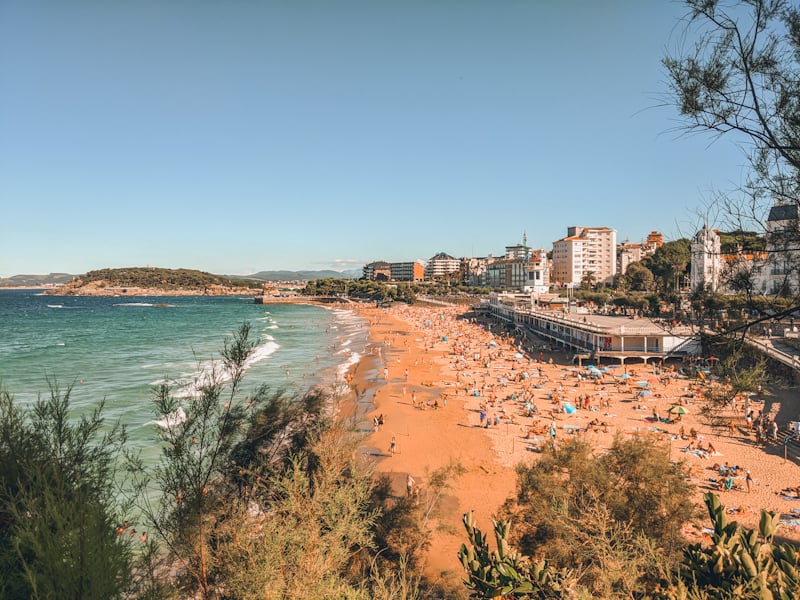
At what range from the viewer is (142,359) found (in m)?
38.7

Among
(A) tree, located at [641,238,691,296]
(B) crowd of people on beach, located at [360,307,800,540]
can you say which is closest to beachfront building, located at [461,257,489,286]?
(B) crowd of people on beach, located at [360,307,800,540]

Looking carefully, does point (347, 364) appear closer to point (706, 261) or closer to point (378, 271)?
point (706, 261)

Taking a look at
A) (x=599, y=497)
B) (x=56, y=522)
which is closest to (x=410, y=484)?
(x=599, y=497)

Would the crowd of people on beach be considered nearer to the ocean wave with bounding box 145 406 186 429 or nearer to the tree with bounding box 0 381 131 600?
the ocean wave with bounding box 145 406 186 429

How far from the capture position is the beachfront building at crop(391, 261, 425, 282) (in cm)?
18038

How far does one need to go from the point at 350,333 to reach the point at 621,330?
3354 cm

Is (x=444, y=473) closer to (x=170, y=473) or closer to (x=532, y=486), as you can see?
(x=532, y=486)

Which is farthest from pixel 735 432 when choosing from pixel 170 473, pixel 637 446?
pixel 170 473

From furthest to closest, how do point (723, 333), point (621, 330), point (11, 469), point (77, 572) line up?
1. point (621, 330)
2. point (11, 469)
3. point (723, 333)
4. point (77, 572)

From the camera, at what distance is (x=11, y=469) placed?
6.14 meters

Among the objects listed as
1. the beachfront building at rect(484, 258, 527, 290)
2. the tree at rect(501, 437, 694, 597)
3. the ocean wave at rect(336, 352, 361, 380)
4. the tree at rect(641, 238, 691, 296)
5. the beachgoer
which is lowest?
the ocean wave at rect(336, 352, 361, 380)

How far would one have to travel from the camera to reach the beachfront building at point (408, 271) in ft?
592

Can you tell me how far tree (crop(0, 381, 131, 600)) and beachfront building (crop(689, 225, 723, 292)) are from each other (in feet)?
21.6

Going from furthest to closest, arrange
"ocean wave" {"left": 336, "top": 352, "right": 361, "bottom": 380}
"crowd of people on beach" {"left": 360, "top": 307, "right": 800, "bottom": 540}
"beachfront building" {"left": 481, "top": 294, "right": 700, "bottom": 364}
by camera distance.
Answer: "ocean wave" {"left": 336, "top": 352, "right": 361, "bottom": 380} → "beachfront building" {"left": 481, "top": 294, "right": 700, "bottom": 364} → "crowd of people on beach" {"left": 360, "top": 307, "right": 800, "bottom": 540}
